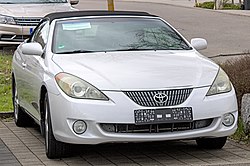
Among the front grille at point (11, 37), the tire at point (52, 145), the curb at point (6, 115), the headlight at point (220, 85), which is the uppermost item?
the headlight at point (220, 85)

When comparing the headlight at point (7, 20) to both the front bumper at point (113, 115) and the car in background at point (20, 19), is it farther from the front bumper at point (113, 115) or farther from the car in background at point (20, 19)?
the front bumper at point (113, 115)

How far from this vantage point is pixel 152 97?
23.2 ft

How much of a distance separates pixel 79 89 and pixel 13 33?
9494 millimetres

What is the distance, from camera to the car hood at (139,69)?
7.14 m

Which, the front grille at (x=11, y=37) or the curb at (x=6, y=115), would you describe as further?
the front grille at (x=11, y=37)

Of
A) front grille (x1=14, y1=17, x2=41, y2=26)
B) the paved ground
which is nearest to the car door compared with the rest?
the paved ground

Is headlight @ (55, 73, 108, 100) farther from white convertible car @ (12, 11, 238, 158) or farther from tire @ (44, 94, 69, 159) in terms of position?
tire @ (44, 94, 69, 159)

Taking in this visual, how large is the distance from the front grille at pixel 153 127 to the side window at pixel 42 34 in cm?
192

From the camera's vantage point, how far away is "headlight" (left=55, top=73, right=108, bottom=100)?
7.08 meters

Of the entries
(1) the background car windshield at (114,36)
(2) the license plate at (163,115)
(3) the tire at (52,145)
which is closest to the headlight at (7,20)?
(1) the background car windshield at (114,36)

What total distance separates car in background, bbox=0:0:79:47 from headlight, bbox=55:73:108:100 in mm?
9052

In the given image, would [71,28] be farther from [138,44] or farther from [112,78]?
[112,78]

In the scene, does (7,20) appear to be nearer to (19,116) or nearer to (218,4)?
(19,116)

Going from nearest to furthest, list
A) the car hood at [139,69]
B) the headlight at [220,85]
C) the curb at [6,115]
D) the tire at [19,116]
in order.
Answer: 1. the car hood at [139,69]
2. the headlight at [220,85]
3. the tire at [19,116]
4. the curb at [6,115]
